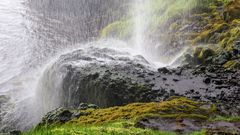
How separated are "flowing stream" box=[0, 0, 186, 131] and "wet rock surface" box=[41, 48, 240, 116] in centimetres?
1064

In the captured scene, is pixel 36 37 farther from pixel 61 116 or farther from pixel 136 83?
pixel 61 116

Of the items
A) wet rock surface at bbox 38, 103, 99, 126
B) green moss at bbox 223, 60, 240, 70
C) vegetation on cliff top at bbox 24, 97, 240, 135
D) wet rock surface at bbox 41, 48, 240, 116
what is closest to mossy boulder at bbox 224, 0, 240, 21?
green moss at bbox 223, 60, 240, 70

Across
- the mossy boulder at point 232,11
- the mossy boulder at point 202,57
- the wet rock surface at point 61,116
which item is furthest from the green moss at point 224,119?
the mossy boulder at point 232,11

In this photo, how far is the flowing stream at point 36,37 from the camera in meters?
48.2

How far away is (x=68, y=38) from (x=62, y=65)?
46.7 m

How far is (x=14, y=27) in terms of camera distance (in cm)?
8906

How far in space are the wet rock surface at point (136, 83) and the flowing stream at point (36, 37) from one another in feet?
34.9

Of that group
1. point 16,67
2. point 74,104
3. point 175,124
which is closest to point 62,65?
point 74,104

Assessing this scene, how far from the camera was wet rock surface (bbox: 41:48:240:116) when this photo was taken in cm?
2541

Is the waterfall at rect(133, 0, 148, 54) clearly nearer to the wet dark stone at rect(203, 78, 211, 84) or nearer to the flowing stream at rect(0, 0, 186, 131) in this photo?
the flowing stream at rect(0, 0, 186, 131)

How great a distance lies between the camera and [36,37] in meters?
81.1

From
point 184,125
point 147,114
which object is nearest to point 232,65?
point 147,114

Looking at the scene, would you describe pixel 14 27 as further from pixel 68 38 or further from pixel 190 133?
pixel 190 133

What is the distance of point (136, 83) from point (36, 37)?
188 feet
